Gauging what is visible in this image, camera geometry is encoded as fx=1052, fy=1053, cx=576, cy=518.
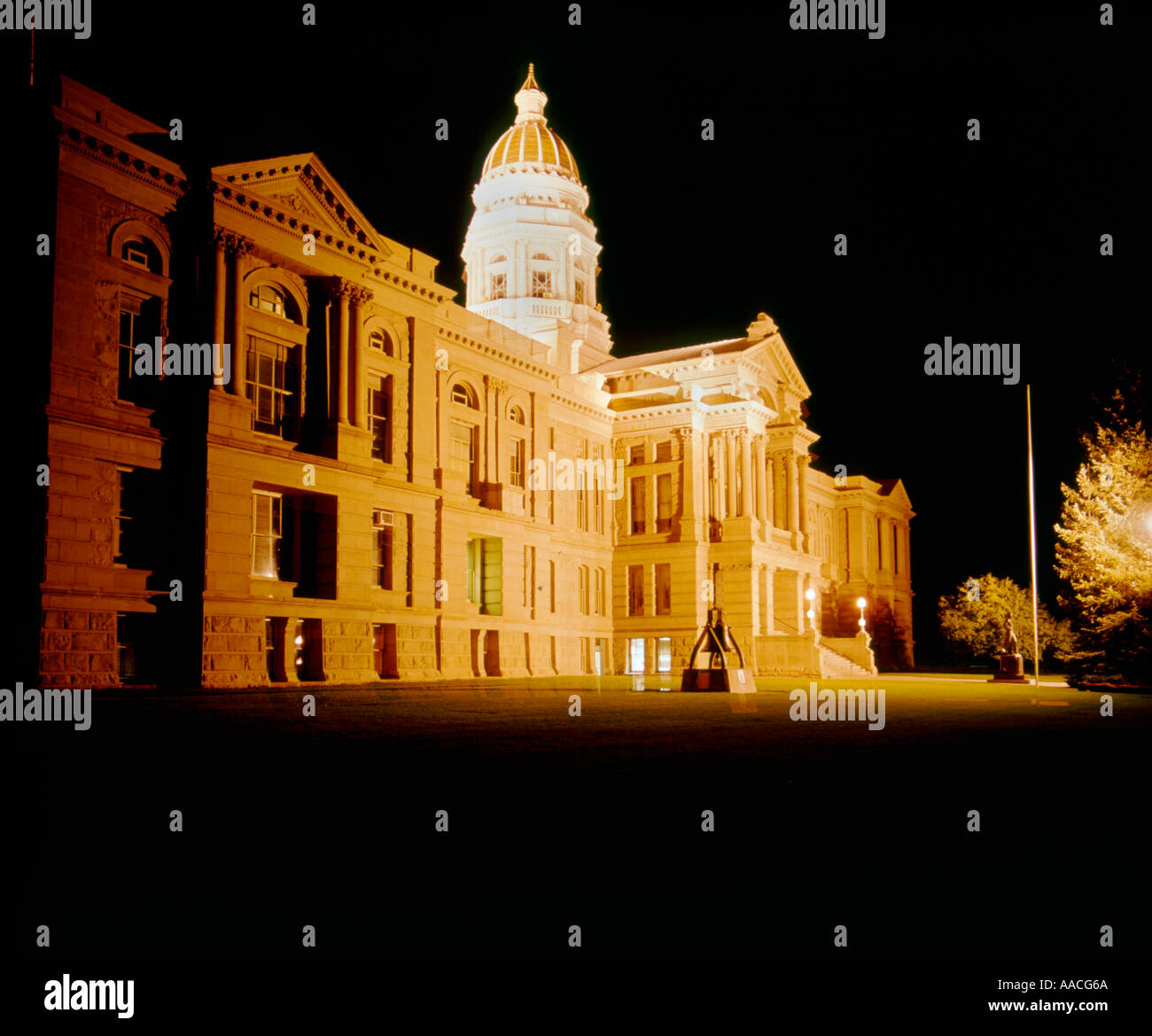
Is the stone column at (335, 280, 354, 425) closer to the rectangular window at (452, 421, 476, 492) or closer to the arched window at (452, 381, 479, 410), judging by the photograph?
the rectangular window at (452, 421, 476, 492)

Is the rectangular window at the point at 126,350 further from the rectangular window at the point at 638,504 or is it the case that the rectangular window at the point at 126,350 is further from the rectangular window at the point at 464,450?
the rectangular window at the point at 638,504

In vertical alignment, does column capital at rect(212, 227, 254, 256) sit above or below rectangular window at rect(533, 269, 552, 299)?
below

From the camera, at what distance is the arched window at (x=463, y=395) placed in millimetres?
44906

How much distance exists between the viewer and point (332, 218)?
35062 millimetres

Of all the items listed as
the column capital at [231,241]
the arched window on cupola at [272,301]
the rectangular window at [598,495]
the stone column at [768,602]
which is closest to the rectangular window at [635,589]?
the rectangular window at [598,495]

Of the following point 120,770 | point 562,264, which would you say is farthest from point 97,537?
point 562,264

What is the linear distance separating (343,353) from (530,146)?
43067 mm

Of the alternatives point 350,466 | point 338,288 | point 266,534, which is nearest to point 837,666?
point 350,466

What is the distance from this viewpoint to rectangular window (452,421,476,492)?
4456 centimetres

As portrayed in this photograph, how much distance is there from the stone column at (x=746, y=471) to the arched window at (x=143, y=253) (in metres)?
33.7

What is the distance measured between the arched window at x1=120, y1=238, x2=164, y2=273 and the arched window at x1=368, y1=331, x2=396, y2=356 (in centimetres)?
884

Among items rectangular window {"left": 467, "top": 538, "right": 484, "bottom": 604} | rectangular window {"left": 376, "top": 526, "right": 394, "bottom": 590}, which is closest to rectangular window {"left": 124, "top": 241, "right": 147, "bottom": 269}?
rectangular window {"left": 376, "top": 526, "right": 394, "bottom": 590}

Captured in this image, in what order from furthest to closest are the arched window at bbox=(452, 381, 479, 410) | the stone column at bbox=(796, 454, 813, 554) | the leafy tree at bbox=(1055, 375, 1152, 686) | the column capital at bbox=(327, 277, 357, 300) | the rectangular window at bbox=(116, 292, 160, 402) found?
the stone column at bbox=(796, 454, 813, 554), the arched window at bbox=(452, 381, 479, 410), the column capital at bbox=(327, 277, 357, 300), the leafy tree at bbox=(1055, 375, 1152, 686), the rectangular window at bbox=(116, 292, 160, 402)
